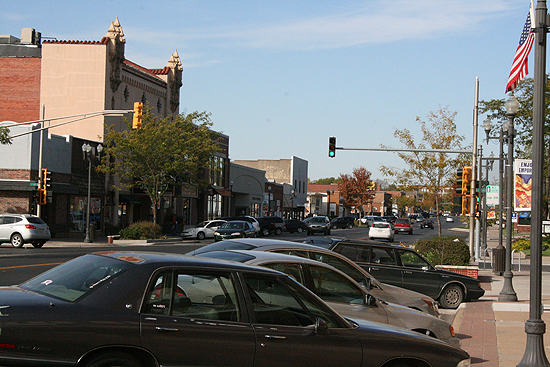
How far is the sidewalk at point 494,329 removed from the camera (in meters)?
9.13

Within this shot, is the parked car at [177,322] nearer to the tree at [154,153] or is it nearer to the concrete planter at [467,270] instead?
the concrete planter at [467,270]

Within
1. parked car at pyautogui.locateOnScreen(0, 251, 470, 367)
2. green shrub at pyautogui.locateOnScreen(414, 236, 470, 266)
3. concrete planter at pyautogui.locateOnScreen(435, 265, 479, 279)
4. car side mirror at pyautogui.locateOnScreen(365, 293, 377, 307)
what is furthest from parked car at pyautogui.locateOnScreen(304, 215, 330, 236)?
parked car at pyautogui.locateOnScreen(0, 251, 470, 367)

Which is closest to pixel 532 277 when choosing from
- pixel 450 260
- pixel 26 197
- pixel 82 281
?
pixel 82 281

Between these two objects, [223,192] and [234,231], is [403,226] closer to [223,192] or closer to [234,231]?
[223,192]

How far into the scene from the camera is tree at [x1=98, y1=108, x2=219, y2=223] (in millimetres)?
39719

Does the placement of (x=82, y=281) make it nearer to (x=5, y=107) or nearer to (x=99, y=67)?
(x=99, y=67)

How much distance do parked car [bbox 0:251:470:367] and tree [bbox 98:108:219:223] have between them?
115 ft

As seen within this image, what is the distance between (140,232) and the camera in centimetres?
3844

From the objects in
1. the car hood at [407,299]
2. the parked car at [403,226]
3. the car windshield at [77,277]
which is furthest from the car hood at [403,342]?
the parked car at [403,226]

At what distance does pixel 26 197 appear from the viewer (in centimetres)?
A: 3556

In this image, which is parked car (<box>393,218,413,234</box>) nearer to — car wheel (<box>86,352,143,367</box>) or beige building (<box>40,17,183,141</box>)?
beige building (<box>40,17,183,141</box>)

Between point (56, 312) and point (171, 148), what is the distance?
36.4m

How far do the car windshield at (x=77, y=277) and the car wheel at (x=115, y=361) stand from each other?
0.52 meters

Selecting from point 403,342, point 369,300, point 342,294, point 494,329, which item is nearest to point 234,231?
point 494,329
